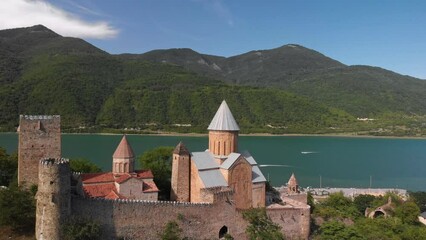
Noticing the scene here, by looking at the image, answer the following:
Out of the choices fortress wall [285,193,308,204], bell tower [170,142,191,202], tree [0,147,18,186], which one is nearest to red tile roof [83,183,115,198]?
bell tower [170,142,191,202]

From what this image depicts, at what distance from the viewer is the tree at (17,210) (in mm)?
15531

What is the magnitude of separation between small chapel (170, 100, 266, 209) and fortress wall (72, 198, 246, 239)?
1.03m

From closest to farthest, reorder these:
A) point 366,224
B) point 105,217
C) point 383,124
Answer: point 105,217 < point 366,224 < point 383,124

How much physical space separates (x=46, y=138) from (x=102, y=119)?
82.5 metres

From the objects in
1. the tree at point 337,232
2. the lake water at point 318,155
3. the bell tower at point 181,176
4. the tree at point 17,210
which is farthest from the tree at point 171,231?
the lake water at point 318,155

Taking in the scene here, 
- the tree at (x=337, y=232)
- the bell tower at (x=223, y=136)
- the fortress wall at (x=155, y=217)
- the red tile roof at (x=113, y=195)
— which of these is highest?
the bell tower at (x=223, y=136)

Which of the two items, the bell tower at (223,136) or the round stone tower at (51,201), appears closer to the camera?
the round stone tower at (51,201)

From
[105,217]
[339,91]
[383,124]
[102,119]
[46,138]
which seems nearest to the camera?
[105,217]

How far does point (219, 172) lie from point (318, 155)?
61380mm

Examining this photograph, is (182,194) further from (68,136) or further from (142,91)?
(142,91)

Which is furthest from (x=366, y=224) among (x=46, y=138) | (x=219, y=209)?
(x=46, y=138)

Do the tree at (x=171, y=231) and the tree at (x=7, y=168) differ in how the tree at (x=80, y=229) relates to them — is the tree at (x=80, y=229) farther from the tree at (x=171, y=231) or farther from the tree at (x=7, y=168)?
the tree at (x=7, y=168)

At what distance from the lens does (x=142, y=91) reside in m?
116

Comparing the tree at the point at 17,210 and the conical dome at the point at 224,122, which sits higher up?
the conical dome at the point at 224,122
